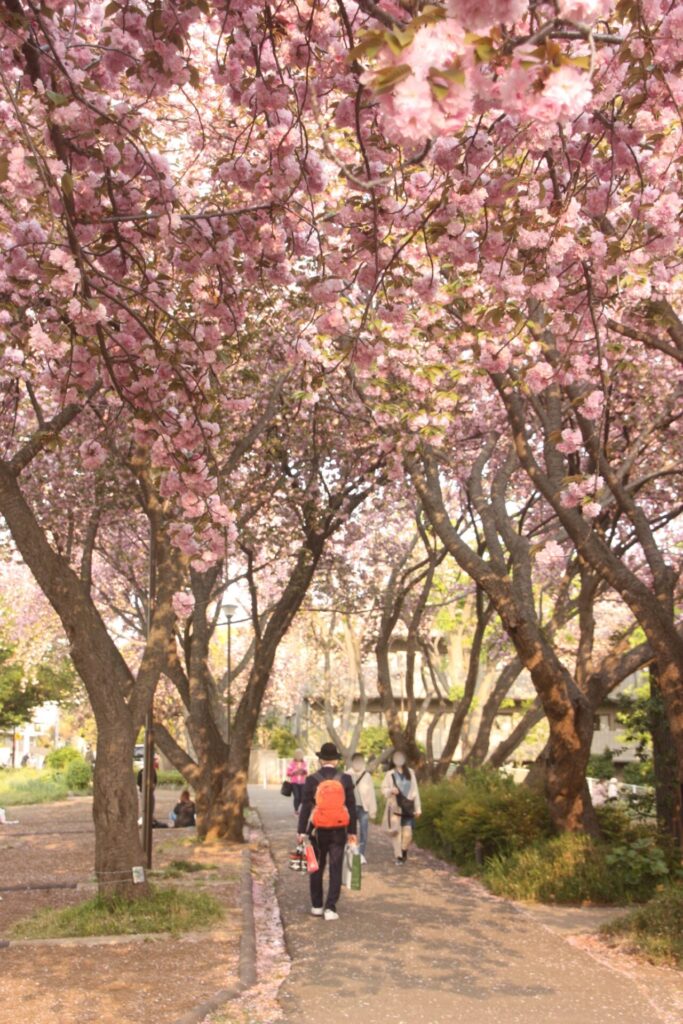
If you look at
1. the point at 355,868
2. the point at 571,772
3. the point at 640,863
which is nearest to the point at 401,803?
the point at 571,772

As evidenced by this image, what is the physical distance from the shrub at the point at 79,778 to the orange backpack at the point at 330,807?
32498 mm

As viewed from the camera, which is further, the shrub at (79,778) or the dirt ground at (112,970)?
the shrub at (79,778)

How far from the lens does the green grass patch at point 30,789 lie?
34.4 m

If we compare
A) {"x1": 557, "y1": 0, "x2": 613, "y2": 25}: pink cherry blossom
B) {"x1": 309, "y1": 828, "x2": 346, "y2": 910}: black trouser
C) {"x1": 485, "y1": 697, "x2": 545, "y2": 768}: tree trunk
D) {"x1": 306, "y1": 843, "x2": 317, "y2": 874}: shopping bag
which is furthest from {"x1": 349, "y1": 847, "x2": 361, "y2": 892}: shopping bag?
{"x1": 557, "y1": 0, "x2": 613, "y2": 25}: pink cherry blossom

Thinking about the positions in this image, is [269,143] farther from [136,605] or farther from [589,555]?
[136,605]

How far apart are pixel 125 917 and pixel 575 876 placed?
4.67 m

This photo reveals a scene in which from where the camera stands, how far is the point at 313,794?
35.6 feet

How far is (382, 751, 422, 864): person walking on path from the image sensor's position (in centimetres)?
1507

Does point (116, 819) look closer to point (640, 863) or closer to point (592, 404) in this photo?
point (640, 863)

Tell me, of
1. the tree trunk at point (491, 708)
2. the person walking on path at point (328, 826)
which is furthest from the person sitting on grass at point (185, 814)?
the person walking on path at point (328, 826)

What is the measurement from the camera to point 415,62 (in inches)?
104

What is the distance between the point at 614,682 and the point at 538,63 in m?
10.2

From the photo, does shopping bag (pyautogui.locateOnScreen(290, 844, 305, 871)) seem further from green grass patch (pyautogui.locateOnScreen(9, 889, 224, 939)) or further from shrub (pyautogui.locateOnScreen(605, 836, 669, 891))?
shrub (pyautogui.locateOnScreen(605, 836, 669, 891))

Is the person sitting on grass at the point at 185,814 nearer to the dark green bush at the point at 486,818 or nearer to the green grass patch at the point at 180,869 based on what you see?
the dark green bush at the point at 486,818
